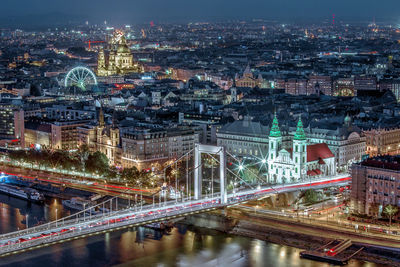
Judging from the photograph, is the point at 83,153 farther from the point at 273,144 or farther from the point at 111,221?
the point at 111,221

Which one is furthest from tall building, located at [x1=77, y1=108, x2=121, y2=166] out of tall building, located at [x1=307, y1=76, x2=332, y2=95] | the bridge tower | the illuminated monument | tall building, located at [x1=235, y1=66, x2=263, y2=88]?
the illuminated monument

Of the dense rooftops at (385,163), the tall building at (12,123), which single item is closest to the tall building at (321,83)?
the tall building at (12,123)

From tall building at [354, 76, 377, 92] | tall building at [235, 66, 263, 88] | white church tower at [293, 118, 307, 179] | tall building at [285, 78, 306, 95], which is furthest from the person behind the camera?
tall building at [235, 66, 263, 88]

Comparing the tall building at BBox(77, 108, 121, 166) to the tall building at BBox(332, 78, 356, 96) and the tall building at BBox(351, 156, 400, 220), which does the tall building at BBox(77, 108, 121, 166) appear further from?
the tall building at BBox(332, 78, 356, 96)

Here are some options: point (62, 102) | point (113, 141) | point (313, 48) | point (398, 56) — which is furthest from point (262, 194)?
point (313, 48)

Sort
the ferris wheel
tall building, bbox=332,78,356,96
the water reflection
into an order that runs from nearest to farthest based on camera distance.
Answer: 1. the water reflection
2. tall building, bbox=332,78,356,96
3. the ferris wheel

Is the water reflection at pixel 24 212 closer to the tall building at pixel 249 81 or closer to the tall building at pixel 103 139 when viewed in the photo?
the tall building at pixel 103 139

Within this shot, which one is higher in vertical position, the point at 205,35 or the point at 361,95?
the point at 205,35

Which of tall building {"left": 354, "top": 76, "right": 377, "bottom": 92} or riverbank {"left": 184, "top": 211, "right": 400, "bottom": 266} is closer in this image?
riverbank {"left": 184, "top": 211, "right": 400, "bottom": 266}

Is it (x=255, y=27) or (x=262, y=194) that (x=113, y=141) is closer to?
(x=262, y=194)
